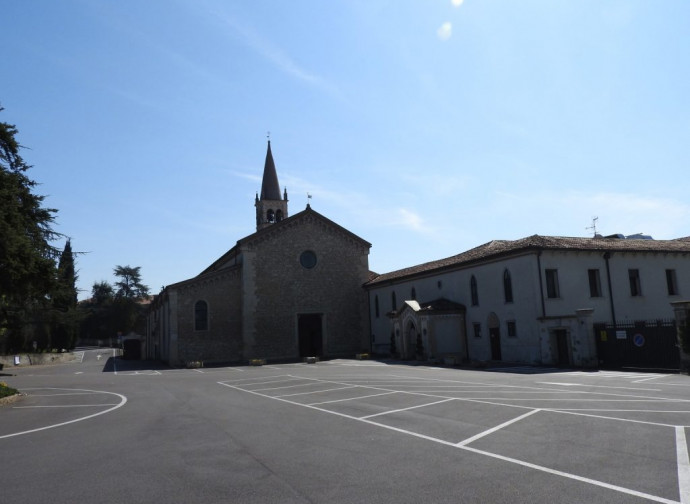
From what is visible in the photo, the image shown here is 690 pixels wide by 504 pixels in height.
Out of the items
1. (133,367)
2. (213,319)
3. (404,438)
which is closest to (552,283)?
(404,438)

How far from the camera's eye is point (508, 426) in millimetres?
10023

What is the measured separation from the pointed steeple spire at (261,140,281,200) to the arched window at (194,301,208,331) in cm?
1642

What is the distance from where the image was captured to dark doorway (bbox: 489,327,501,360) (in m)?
30.1

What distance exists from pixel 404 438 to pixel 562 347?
63.1 ft

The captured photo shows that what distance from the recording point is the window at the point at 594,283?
29.3m

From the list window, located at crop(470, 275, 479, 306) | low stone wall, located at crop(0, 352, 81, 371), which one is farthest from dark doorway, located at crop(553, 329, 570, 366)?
low stone wall, located at crop(0, 352, 81, 371)

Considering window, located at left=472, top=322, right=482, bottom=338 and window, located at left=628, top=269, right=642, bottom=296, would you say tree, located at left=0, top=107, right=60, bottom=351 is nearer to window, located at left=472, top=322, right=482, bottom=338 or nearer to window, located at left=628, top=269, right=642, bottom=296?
window, located at left=472, top=322, right=482, bottom=338

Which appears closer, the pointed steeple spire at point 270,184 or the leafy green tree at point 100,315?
the pointed steeple spire at point 270,184

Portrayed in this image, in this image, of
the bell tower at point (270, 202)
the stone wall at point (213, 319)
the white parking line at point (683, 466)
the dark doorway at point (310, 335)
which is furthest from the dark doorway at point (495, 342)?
the bell tower at point (270, 202)

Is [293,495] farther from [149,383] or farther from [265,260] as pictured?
[265,260]

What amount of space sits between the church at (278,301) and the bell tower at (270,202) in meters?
7.18

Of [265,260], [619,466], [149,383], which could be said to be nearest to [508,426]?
[619,466]

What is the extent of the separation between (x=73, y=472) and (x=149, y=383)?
1677 cm

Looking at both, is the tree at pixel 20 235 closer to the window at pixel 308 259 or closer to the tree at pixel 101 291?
the window at pixel 308 259
